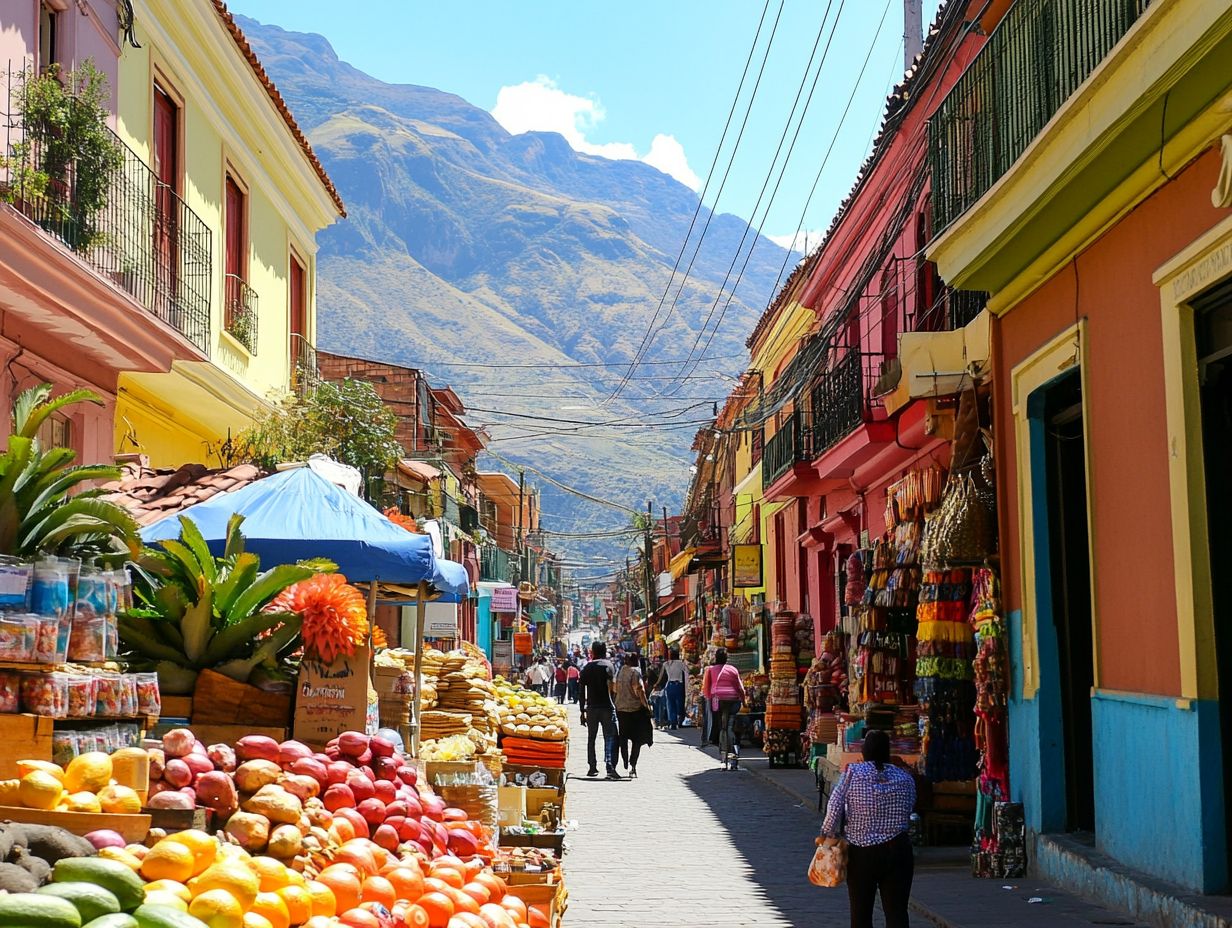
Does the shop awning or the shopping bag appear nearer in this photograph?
the shopping bag

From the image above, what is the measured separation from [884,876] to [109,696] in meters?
4.23

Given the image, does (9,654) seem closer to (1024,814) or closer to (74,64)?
(1024,814)

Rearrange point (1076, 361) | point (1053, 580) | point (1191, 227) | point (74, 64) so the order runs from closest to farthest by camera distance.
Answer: point (1191, 227)
point (1076, 361)
point (1053, 580)
point (74, 64)

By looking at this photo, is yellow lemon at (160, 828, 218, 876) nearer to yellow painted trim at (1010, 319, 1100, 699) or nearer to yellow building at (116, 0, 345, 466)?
yellow painted trim at (1010, 319, 1100, 699)

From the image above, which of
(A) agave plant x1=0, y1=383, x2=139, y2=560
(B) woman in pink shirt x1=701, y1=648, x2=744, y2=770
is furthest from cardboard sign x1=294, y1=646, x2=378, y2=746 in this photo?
(B) woman in pink shirt x1=701, y1=648, x2=744, y2=770

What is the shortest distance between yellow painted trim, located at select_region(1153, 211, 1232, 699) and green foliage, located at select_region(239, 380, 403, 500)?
11.4m

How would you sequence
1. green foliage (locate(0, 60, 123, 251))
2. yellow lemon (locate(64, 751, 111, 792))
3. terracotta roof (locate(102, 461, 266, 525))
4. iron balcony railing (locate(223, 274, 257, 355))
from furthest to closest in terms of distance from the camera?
iron balcony railing (locate(223, 274, 257, 355)), green foliage (locate(0, 60, 123, 251)), terracotta roof (locate(102, 461, 266, 525)), yellow lemon (locate(64, 751, 111, 792))

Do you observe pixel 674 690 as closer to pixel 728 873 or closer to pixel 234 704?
pixel 728 873

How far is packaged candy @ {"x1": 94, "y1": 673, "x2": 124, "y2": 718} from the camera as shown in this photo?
5410mm

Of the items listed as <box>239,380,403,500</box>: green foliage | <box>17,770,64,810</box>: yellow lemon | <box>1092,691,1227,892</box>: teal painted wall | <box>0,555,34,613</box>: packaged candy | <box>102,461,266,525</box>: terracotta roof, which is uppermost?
<box>239,380,403,500</box>: green foliage

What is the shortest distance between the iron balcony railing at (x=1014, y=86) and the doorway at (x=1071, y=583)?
1.76 m

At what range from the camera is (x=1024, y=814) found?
1095cm

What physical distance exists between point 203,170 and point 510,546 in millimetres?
55683

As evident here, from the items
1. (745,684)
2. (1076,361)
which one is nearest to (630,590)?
(745,684)
